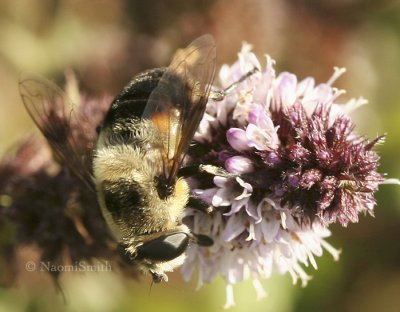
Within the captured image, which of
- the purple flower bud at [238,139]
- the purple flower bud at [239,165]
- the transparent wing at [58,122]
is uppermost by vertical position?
the purple flower bud at [238,139]

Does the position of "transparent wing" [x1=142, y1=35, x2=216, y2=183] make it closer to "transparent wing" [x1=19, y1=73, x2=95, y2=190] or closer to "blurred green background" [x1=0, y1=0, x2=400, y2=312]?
"transparent wing" [x1=19, y1=73, x2=95, y2=190]

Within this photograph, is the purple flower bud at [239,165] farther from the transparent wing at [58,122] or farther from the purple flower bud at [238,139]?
the transparent wing at [58,122]

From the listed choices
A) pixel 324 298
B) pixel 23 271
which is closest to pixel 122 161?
pixel 23 271

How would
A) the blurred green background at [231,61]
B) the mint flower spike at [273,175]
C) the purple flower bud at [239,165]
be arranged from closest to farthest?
the mint flower spike at [273,175] < the purple flower bud at [239,165] < the blurred green background at [231,61]

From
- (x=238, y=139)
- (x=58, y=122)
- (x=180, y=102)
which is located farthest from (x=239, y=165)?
(x=58, y=122)

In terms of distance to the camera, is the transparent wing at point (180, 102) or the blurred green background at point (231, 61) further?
the blurred green background at point (231, 61)

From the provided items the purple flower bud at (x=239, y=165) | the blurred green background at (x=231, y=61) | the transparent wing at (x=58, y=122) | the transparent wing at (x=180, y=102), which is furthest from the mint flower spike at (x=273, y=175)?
the blurred green background at (x=231, y=61)

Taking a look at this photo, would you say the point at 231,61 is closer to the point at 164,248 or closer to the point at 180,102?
the point at 180,102
